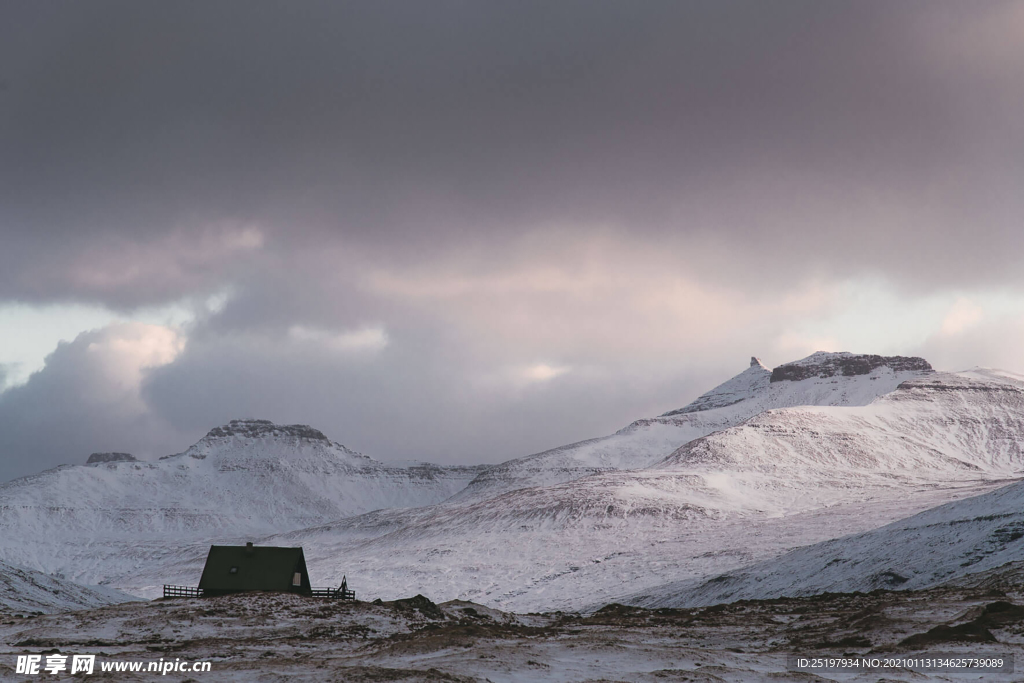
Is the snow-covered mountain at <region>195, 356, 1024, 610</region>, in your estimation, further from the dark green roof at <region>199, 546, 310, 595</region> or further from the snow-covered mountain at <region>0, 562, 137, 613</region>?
the snow-covered mountain at <region>0, 562, 137, 613</region>

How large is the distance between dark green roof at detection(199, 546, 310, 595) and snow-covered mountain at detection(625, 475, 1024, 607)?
3872cm

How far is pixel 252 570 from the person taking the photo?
64.9m

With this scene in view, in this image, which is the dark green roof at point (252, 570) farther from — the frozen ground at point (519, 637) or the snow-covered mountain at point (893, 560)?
the snow-covered mountain at point (893, 560)

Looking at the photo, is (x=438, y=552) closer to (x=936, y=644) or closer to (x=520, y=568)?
(x=520, y=568)

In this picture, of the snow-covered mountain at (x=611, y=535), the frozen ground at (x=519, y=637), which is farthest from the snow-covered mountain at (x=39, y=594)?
the snow-covered mountain at (x=611, y=535)

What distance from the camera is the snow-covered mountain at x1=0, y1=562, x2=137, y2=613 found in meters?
67.9

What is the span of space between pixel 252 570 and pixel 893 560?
5375 centimetres

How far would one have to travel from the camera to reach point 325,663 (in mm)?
32500

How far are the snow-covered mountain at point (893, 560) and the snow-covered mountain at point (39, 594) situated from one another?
2021 inches

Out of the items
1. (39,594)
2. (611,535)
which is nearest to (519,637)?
(39,594)

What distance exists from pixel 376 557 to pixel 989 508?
106m

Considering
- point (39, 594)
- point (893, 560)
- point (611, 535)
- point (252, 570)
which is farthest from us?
point (611, 535)

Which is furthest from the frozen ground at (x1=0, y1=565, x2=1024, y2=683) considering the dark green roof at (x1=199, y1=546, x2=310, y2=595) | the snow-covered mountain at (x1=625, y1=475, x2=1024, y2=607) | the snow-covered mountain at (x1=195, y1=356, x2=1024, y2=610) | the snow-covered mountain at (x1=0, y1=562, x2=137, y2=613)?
the snow-covered mountain at (x1=195, y1=356, x2=1024, y2=610)

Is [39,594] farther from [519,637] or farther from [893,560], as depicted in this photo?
[893,560]
